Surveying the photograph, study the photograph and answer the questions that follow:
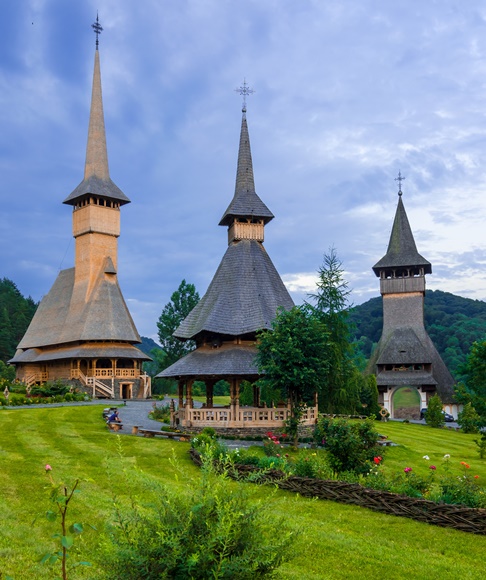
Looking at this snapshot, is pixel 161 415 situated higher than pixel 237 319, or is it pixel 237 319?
pixel 237 319

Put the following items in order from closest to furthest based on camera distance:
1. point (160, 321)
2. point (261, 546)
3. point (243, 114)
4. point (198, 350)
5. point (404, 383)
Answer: point (261, 546), point (198, 350), point (243, 114), point (404, 383), point (160, 321)

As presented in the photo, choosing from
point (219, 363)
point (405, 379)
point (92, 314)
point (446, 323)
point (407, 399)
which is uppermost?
point (446, 323)

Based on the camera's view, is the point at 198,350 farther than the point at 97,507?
Yes

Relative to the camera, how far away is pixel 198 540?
5234 mm

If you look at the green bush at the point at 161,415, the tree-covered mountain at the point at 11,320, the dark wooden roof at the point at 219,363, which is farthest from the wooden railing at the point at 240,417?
the tree-covered mountain at the point at 11,320

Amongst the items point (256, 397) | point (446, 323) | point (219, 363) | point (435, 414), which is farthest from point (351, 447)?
point (446, 323)

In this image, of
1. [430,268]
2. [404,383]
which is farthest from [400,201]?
[404,383]

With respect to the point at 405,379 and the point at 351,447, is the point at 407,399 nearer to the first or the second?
the point at 405,379

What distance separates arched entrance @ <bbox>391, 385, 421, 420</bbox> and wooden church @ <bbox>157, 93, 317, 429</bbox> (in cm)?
2308

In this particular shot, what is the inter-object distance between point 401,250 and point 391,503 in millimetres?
45373

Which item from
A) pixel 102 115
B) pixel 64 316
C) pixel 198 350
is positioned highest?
pixel 102 115

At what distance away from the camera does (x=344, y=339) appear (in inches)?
1116

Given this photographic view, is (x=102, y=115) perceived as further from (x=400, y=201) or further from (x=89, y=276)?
(x=400, y=201)

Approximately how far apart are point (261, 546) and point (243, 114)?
3135 centimetres
